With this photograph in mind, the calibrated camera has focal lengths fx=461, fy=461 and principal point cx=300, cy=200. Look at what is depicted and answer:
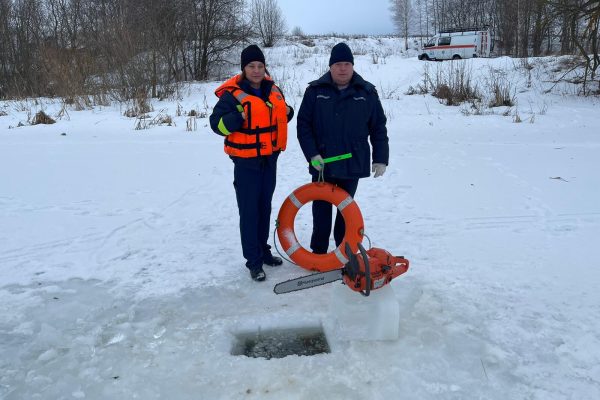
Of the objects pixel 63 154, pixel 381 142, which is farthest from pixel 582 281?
pixel 63 154

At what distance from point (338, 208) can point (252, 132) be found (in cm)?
78

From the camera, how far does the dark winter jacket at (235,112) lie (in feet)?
9.12

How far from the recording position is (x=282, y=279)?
318 centimetres

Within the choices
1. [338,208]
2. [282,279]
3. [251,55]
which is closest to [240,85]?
[251,55]

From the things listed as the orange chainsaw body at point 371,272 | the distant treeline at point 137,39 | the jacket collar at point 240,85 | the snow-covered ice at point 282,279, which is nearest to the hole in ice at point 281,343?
the snow-covered ice at point 282,279

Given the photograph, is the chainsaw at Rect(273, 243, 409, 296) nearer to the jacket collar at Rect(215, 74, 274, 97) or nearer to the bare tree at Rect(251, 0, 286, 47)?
the jacket collar at Rect(215, 74, 274, 97)

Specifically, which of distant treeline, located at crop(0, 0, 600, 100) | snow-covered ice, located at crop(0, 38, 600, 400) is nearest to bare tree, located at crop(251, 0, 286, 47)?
distant treeline, located at crop(0, 0, 600, 100)

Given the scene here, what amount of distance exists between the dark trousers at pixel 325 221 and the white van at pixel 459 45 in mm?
21088

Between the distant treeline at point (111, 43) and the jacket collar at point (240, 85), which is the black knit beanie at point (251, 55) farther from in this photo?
the distant treeline at point (111, 43)

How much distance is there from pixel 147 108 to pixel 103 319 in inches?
357

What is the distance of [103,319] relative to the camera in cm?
267

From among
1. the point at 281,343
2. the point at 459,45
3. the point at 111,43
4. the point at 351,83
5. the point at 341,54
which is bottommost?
the point at 281,343

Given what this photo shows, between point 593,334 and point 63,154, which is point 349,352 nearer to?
point 593,334

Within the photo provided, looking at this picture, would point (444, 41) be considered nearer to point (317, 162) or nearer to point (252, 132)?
point (317, 162)
